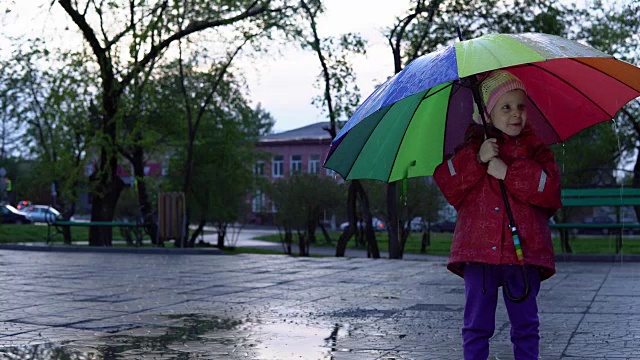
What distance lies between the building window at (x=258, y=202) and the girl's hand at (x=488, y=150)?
38288mm

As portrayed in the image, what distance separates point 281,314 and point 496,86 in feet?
13.9

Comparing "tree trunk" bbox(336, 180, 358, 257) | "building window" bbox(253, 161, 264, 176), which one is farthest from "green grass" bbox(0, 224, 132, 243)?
"tree trunk" bbox(336, 180, 358, 257)

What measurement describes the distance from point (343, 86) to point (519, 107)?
68.7 feet

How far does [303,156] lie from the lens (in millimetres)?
81062

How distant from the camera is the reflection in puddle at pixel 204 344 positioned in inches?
236

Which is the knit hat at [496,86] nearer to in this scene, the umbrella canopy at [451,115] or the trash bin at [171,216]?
the umbrella canopy at [451,115]

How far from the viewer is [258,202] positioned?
1802 inches

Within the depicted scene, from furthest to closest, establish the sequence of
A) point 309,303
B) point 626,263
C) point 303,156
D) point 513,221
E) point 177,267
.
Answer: point 303,156
point 626,263
point 177,267
point 309,303
point 513,221

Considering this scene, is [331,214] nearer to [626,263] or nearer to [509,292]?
[626,263]

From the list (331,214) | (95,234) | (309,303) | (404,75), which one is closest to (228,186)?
(331,214)

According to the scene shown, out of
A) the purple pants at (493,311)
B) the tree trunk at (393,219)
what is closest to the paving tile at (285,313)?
the purple pants at (493,311)

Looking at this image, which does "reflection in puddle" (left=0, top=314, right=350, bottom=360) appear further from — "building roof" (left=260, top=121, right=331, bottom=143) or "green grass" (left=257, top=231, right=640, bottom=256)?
"building roof" (left=260, top=121, right=331, bottom=143)

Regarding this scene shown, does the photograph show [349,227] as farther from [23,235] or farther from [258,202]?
[258,202]

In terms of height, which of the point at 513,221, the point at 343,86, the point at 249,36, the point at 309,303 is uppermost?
the point at 249,36
